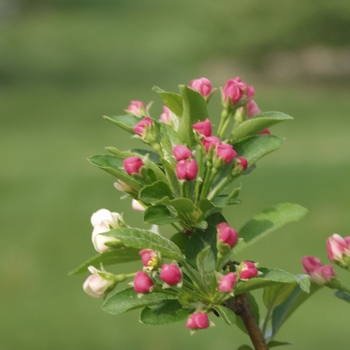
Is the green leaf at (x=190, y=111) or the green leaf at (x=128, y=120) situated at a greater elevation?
the green leaf at (x=128, y=120)

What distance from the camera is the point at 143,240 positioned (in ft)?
2.15

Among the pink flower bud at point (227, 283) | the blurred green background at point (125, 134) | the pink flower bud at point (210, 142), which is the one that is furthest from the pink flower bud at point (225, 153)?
the blurred green background at point (125, 134)

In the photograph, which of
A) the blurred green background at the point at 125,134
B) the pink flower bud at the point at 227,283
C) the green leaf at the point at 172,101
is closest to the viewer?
the pink flower bud at the point at 227,283

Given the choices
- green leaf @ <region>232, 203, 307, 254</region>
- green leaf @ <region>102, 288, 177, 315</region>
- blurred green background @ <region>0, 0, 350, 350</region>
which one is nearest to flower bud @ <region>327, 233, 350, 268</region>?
green leaf @ <region>232, 203, 307, 254</region>

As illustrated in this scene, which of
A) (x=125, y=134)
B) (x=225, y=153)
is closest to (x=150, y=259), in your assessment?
(x=225, y=153)

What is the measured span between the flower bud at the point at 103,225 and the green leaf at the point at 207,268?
0.33 ft

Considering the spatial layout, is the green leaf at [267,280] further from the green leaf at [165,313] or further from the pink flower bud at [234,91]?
the pink flower bud at [234,91]

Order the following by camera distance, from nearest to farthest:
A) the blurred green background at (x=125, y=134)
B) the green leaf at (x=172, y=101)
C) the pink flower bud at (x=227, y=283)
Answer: the pink flower bud at (x=227, y=283), the green leaf at (x=172, y=101), the blurred green background at (x=125, y=134)

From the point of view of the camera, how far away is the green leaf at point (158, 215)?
0.68 m

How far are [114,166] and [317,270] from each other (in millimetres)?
264

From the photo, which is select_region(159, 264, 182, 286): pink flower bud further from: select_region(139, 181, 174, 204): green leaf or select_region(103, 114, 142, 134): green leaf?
select_region(103, 114, 142, 134): green leaf

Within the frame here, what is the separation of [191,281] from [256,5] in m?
7.01

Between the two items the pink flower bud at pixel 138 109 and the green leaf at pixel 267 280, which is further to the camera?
the pink flower bud at pixel 138 109

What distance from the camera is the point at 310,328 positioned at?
10.9 ft
